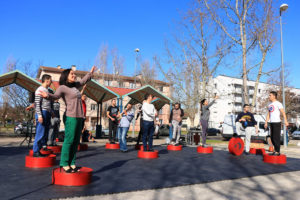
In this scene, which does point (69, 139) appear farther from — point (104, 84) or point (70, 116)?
point (104, 84)

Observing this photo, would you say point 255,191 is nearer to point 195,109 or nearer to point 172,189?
point 172,189

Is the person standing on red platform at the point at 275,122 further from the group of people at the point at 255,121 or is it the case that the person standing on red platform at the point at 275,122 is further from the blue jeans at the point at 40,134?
the blue jeans at the point at 40,134

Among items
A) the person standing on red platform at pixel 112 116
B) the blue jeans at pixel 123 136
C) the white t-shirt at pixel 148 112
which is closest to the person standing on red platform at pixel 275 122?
the white t-shirt at pixel 148 112

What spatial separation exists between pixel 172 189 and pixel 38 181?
2156 millimetres

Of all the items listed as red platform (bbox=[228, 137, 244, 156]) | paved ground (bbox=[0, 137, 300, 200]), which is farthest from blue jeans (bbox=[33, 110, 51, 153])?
red platform (bbox=[228, 137, 244, 156])

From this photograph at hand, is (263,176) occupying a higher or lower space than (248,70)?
lower

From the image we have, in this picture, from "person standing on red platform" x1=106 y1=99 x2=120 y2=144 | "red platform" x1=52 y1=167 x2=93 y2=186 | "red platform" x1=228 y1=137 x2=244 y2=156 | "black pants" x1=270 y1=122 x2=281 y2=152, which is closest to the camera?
"red platform" x1=52 y1=167 x2=93 y2=186

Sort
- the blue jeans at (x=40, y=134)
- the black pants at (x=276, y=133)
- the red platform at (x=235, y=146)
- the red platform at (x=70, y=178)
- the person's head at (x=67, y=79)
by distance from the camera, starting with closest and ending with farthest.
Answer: the red platform at (x=70, y=178)
the person's head at (x=67, y=79)
the blue jeans at (x=40, y=134)
the black pants at (x=276, y=133)
the red platform at (x=235, y=146)

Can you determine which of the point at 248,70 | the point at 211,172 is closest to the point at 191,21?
the point at 248,70

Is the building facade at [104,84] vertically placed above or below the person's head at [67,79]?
above

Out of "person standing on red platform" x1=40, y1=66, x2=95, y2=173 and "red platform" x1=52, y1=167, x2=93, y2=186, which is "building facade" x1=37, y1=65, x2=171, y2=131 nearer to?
"person standing on red platform" x1=40, y1=66, x2=95, y2=173

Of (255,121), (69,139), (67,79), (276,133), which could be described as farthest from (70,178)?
(255,121)

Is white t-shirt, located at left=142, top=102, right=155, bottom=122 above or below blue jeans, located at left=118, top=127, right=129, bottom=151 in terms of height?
above

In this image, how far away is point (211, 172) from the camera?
548cm
